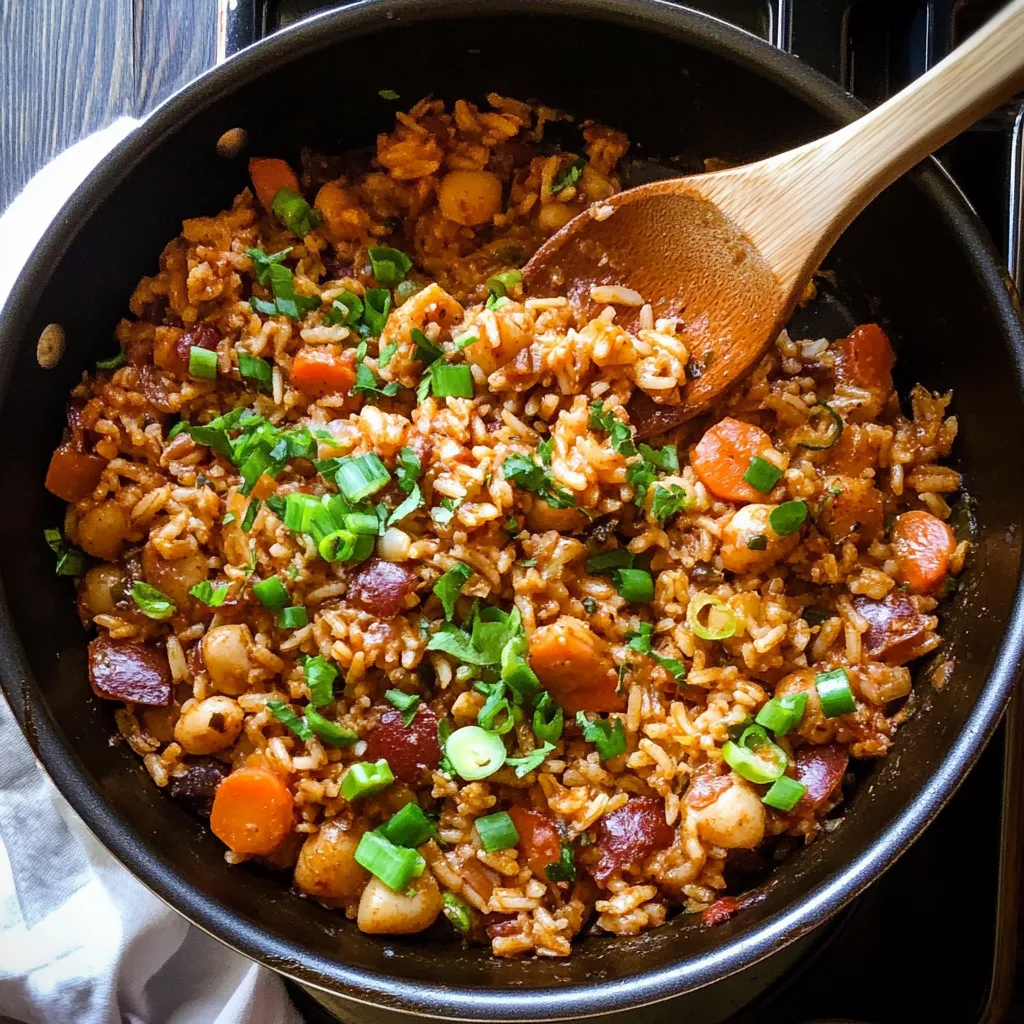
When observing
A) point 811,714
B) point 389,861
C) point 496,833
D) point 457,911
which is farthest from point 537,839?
point 811,714

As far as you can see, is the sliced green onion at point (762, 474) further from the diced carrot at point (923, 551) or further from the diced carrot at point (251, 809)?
the diced carrot at point (251, 809)

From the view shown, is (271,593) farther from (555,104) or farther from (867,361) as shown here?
(867,361)

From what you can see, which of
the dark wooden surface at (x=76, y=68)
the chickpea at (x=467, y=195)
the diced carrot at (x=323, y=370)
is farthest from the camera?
the dark wooden surface at (x=76, y=68)

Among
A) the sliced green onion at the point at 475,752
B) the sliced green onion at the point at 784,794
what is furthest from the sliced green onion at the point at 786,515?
the sliced green onion at the point at 475,752

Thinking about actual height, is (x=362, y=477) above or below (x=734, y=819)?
above

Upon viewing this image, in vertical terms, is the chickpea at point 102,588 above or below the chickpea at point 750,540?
below

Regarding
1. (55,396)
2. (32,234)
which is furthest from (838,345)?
(32,234)
